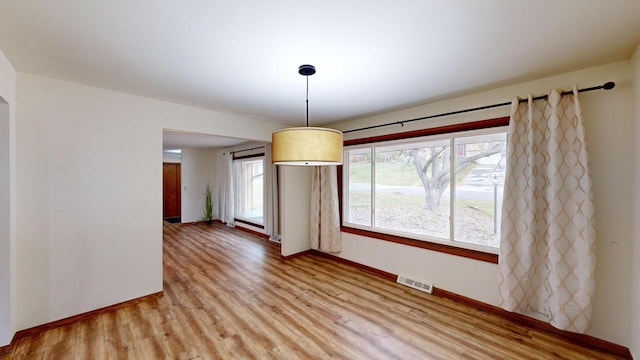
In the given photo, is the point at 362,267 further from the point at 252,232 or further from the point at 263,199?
the point at 252,232

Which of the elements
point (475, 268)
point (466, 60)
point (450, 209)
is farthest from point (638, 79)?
point (475, 268)

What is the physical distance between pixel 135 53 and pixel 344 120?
9.30 ft

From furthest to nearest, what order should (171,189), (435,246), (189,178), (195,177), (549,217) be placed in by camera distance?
(171,189), (195,177), (189,178), (435,246), (549,217)

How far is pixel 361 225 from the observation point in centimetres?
398

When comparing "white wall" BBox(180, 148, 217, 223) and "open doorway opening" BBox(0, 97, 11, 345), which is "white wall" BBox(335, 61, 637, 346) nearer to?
"open doorway opening" BBox(0, 97, 11, 345)

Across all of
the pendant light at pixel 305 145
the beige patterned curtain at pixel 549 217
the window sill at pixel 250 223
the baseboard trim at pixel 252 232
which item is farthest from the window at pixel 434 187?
the window sill at pixel 250 223

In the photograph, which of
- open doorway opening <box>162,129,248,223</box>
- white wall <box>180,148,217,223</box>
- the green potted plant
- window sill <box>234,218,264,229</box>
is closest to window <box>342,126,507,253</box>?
window sill <box>234,218,264,229</box>

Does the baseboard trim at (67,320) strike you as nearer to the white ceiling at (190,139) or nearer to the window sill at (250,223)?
the white ceiling at (190,139)

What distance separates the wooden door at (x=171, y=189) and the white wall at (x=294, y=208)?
5.70 m

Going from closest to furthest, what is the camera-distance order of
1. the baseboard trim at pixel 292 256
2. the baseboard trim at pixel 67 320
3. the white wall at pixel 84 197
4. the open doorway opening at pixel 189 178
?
the baseboard trim at pixel 67 320
the white wall at pixel 84 197
the baseboard trim at pixel 292 256
the open doorway opening at pixel 189 178

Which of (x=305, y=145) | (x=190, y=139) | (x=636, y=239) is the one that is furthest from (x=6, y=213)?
(x=636, y=239)

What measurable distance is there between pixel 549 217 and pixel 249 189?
5.97 metres

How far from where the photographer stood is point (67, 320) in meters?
2.38

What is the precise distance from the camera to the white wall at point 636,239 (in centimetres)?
179
